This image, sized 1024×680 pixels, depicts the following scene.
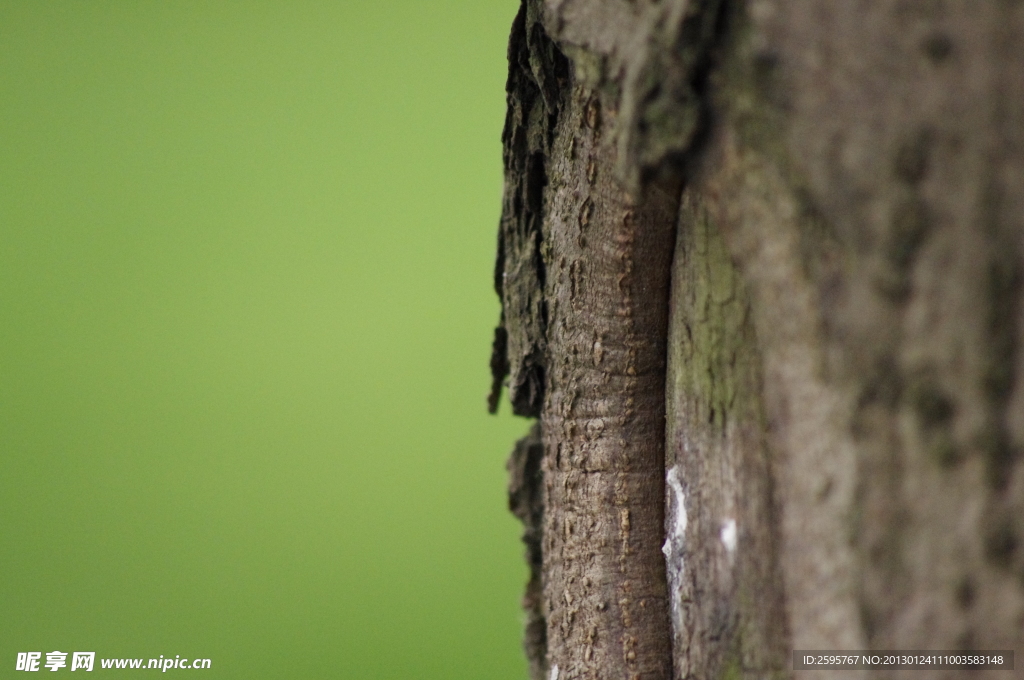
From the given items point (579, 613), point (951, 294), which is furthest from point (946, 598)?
point (579, 613)

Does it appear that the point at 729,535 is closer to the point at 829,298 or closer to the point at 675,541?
the point at 675,541

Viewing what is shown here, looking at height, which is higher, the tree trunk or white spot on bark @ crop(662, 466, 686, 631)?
the tree trunk

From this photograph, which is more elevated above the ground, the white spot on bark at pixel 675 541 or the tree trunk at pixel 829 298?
the tree trunk at pixel 829 298

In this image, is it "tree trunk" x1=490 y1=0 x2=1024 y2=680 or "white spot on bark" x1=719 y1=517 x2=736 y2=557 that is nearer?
"tree trunk" x1=490 y1=0 x2=1024 y2=680

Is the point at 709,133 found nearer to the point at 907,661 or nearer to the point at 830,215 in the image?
the point at 830,215

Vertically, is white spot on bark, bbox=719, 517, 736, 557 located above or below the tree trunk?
below

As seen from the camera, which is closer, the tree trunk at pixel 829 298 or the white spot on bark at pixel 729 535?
the tree trunk at pixel 829 298
